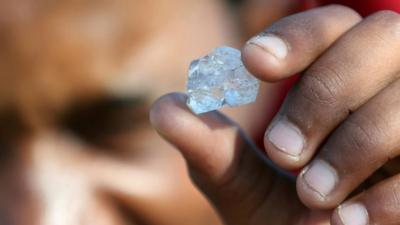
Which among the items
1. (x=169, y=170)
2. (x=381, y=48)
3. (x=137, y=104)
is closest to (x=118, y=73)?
(x=137, y=104)

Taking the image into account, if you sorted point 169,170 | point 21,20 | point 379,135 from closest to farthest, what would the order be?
point 379,135 < point 21,20 < point 169,170

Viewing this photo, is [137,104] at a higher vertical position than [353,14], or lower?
lower

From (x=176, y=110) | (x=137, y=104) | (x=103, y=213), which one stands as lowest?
(x=103, y=213)

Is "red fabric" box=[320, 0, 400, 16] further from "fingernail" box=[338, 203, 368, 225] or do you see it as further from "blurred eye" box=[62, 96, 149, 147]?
"fingernail" box=[338, 203, 368, 225]

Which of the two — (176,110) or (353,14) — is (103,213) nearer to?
(176,110)

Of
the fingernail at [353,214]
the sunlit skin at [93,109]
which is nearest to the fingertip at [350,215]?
the fingernail at [353,214]

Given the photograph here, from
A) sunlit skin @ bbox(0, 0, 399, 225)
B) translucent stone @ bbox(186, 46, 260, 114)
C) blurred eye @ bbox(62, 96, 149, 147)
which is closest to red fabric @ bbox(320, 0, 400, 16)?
sunlit skin @ bbox(0, 0, 399, 225)

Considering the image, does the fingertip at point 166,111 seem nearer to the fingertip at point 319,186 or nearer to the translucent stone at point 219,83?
the translucent stone at point 219,83
